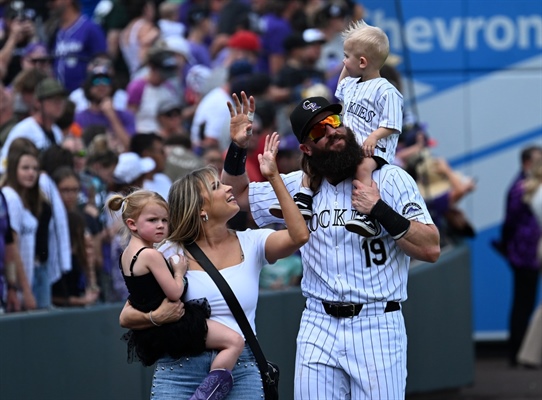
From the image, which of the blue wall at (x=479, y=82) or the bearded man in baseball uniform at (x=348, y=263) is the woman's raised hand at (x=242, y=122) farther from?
the blue wall at (x=479, y=82)

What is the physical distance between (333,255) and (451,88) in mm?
8143

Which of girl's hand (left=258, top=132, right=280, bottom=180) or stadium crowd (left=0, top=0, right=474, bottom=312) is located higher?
stadium crowd (left=0, top=0, right=474, bottom=312)

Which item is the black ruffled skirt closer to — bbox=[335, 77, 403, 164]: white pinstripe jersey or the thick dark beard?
the thick dark beard

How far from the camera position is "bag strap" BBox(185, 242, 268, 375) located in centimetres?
546

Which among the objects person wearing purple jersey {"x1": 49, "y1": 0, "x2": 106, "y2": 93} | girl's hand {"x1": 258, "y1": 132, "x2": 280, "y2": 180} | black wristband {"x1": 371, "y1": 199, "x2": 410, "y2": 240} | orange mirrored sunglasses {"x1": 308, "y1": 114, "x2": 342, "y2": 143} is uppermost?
person wearing purple jersey {"x1": 49, "y1": 0, "x2": 106, "y2": 93}

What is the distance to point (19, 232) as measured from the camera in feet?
25.5

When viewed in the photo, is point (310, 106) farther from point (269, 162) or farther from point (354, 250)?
point (354, 250)

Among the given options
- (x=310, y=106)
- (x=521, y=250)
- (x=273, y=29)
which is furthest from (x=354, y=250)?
(x=273, y=29)

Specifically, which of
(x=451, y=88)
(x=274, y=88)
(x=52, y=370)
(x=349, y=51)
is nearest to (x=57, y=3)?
(x=274, y=88)

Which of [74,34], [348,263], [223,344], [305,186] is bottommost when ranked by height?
[223,344]

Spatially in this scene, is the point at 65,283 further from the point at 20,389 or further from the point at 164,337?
the point at 164,337

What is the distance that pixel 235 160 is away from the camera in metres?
5.88

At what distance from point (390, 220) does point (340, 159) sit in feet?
1.24

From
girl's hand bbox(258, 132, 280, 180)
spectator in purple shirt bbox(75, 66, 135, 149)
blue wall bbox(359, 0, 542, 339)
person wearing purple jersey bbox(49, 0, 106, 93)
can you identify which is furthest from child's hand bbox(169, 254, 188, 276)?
blue wall bbox(359, 0, 542, 339)
